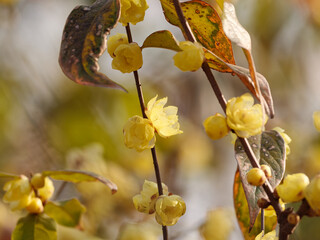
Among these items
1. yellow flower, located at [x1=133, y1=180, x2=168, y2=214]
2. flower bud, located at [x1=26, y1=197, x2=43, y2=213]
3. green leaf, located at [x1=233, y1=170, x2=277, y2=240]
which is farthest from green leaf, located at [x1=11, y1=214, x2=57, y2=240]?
green leaf, located at [x1=233, y1=170, x2=277, y2=240]

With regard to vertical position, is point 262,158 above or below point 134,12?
below

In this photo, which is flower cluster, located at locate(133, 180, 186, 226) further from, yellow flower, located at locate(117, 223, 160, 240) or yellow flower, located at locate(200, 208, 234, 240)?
yellow flower, located at locate(200, 208, 234, 240)

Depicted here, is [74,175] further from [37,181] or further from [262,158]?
[262,158]

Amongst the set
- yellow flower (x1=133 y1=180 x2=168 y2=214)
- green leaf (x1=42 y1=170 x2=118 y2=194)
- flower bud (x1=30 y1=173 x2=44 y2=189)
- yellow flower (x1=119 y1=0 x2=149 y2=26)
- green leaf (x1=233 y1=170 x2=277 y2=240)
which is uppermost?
yellow flower (x1=119 y1=0 x2=149 y2=26)

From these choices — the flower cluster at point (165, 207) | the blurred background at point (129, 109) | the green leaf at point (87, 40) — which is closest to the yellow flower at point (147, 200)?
the flower cluster at point (165, 207)

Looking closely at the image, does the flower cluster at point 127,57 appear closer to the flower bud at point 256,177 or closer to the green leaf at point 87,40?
the green leaf at point 87,40

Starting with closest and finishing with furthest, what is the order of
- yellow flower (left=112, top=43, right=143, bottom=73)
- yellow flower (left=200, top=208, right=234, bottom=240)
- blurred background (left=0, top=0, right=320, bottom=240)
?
yellow flower (left=112, top=43, right=143, bottom=73) → yellow flower (left=200, top=208, right=234, bottom=240) → blurred background (left=0, top=0, right=320, bottom=240)

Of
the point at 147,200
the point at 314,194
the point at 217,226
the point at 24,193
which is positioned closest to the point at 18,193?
the point at 24,193
